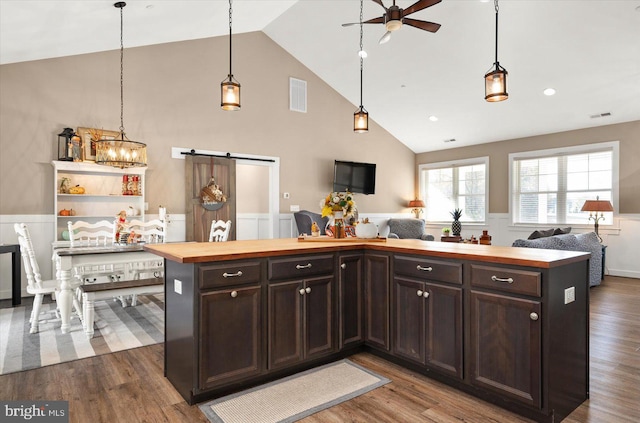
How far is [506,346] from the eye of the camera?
2271 millimetres

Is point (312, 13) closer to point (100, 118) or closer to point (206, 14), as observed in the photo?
point (206, 14)

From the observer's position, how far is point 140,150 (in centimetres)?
423

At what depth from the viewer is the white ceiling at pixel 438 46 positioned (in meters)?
4.73

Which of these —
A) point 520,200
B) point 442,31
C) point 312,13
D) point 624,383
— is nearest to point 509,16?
point 442,31

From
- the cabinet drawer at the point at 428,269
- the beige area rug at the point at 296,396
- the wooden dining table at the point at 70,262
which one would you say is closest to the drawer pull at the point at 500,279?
the cabinet drawer at the point at 428,269

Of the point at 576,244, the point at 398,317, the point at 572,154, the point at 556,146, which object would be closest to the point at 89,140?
the point at 398,317

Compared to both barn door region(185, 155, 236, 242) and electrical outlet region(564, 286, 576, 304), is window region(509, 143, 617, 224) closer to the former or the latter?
barn door region(185, 155, 236, 242)

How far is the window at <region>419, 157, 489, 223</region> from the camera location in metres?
8.94

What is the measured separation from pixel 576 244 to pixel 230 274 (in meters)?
5.10

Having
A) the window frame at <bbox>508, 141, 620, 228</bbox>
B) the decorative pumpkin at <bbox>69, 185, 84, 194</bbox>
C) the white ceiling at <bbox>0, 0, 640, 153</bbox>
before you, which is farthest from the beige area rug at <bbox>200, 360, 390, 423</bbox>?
the window frame at <bbox>508, 141, 620, 228</bbox>

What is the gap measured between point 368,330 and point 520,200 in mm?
6525

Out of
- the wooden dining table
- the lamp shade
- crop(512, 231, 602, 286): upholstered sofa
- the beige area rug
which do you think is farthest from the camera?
the lamp shade

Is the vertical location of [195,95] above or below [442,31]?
below

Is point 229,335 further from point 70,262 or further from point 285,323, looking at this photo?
point 70,262
